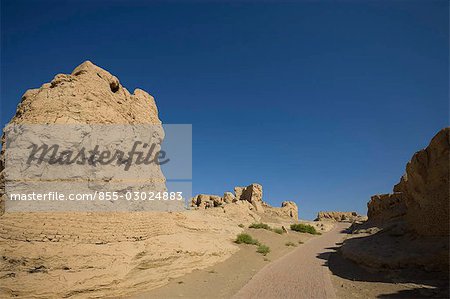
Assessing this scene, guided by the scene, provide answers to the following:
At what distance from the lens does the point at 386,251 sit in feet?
36.3

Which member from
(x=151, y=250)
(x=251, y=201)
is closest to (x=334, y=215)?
(x=251, y=201)

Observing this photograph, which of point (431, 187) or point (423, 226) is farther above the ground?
point (431, 187)

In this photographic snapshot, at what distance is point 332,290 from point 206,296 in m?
4.20

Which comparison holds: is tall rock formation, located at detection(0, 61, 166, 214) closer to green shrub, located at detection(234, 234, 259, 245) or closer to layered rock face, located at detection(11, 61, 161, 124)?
layered rock face, located at detection(11, 61, 161, 124)

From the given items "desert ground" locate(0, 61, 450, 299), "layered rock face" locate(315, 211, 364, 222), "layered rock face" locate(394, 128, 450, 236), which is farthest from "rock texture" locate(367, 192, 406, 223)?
"layered rock face" locate(315, 211, 364, 222)

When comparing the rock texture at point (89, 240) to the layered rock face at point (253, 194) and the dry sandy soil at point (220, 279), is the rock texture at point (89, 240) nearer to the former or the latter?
the dry sandy soil at point (220, 279)

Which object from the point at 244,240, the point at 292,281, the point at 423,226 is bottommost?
the point at 292,281

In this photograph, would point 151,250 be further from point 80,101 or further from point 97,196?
point 80,101

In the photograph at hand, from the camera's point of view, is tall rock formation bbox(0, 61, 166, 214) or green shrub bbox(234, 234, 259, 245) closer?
tall rock formation bbox(0, 61, 166, 214)

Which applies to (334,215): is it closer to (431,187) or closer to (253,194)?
(253,194)

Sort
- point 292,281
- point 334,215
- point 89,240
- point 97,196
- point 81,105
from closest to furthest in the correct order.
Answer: point 89,240, point 97,196, point 81,105, point 292,281, point 334,215

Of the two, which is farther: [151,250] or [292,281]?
[292,281]

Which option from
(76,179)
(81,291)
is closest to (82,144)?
(76,179)

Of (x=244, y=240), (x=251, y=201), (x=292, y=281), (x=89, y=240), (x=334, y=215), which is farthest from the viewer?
(x=334, y=215)
